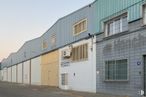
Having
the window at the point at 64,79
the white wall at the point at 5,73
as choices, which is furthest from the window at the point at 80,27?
the white wall at the point at 5,73

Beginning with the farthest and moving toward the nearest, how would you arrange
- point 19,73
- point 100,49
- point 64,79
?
point 19,73 < point 64,79 < point 100,49

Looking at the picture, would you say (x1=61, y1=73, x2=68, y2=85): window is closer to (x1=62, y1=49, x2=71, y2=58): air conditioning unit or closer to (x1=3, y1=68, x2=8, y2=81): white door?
(x1=62, y1=49, x2=71, y2=58): air conditioning unit

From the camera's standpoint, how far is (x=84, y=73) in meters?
37.8

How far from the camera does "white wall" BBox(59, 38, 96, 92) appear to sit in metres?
35.4

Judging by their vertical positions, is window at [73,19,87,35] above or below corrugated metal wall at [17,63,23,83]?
above

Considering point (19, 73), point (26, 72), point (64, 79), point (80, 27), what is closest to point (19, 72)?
point (19, 73)

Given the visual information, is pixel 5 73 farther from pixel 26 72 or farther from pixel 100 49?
pixel 100 49

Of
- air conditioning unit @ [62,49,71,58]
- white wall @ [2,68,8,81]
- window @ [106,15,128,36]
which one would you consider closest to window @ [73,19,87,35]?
air conditioning unit @ [62,49,71,58]

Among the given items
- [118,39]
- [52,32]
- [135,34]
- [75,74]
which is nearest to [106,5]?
[118,39]

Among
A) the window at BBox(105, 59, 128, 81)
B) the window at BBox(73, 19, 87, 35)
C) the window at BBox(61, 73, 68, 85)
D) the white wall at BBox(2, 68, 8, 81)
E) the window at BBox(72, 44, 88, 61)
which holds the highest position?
the window at BBox(73, 19, 87, 35)

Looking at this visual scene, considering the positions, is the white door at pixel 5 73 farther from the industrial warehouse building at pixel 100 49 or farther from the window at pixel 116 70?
the window at pixel 116 70

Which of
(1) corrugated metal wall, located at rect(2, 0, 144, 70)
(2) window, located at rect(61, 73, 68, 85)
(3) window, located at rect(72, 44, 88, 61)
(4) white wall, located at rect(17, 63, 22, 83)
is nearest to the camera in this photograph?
(1) corrugated metal wall, located at rect(2, 0, 144, 70)

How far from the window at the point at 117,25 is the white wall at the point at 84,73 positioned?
9.36 feet

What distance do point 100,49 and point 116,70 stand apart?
3.64m
